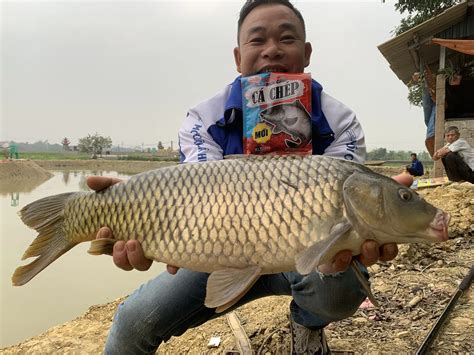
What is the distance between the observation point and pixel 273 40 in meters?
1.51

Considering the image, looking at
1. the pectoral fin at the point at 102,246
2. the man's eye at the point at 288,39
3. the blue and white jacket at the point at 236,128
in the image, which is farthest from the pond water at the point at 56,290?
the man's eye at the point at 288,39

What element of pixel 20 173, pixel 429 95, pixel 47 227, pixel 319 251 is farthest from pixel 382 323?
pixel 20 173

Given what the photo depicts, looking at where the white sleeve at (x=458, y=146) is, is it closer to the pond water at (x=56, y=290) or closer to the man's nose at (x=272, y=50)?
the pond water at (x=56, y=290)

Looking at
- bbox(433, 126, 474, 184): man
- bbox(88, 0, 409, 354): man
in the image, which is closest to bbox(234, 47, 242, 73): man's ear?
bbox(88, 0, 409, 354): man

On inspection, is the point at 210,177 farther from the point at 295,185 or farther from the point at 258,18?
the point at 258,18

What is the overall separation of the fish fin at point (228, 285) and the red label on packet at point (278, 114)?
0.52 m

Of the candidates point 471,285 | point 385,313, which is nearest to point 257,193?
point 385,313

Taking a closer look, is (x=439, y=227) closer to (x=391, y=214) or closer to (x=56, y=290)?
(x=391, y=214)

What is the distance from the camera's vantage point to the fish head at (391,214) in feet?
3.22

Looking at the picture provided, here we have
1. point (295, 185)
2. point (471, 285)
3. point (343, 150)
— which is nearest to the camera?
point (295, 185)

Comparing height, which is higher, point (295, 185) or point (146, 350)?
point (295, 185)

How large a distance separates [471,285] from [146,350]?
4.81 feet

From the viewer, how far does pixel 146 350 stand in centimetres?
133

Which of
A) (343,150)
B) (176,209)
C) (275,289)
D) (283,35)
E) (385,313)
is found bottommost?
(385,313)
